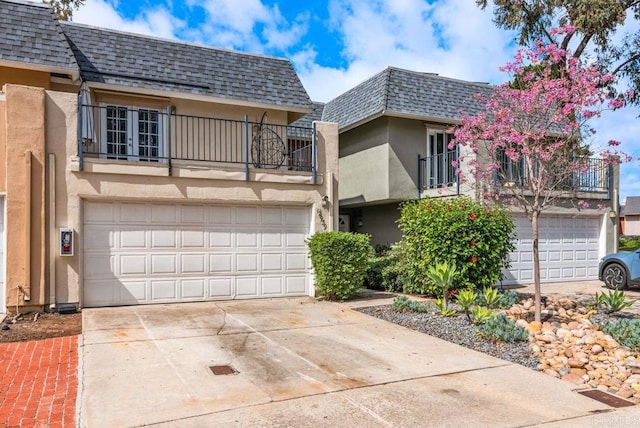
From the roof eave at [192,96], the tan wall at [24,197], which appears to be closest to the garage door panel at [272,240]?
the roof eave at [192,96]

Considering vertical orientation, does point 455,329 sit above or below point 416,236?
below

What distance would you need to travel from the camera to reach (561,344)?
23.4ft

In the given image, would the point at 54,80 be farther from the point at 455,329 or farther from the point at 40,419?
the point at 455,329

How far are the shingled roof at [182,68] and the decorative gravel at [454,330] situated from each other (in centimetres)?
694

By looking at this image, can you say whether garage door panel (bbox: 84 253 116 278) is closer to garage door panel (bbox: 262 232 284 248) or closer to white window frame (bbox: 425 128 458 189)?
garage door panel (bbox: 262 232 284 248)

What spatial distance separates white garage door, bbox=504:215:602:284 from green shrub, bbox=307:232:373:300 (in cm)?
593

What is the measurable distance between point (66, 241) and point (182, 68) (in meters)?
6.01

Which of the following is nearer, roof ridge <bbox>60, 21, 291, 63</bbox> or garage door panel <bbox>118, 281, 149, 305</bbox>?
garage door panel <bbox>118, 281, 149, 305</bbox>

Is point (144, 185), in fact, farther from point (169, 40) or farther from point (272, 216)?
point (169, 40)

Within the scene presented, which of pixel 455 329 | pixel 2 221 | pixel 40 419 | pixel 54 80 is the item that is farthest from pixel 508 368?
pixel 54 80

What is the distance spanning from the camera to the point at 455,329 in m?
8.20

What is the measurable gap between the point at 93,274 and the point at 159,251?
4.61 ft

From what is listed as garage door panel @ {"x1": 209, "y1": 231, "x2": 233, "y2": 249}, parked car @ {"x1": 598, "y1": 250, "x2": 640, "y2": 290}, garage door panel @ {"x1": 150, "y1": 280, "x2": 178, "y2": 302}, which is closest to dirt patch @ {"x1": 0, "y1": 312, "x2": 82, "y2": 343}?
garage door panel @ {"x1": 150, "y1": 280, "x2": 178, "y2": 302}

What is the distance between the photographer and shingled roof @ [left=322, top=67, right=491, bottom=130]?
1494cm
